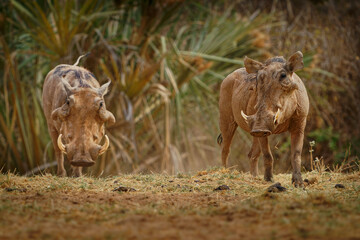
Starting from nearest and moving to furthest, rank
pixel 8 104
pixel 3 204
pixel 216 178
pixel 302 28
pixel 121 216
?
pixel 121 216, pixel 3 204, pixel 216 178, pixel 8 104, pixel 302 28

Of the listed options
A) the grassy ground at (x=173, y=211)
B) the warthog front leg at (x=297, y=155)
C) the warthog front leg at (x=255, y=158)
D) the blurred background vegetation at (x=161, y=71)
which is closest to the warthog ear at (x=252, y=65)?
the warthog front leg at (x=297, y=155)

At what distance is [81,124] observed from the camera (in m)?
5.45

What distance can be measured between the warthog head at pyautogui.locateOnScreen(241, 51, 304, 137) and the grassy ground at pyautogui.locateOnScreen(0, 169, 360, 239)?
54cm

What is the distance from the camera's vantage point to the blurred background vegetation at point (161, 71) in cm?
848

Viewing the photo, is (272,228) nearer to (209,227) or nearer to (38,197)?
(209,227)

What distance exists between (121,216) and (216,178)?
2092 millimetres

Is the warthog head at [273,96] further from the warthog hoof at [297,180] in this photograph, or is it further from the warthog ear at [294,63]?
the warthog hoof at [297,180]

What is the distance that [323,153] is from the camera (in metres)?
9.43

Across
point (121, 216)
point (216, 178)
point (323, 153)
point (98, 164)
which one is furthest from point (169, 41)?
point (121, 216)

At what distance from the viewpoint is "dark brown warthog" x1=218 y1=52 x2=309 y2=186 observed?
15.5 ft

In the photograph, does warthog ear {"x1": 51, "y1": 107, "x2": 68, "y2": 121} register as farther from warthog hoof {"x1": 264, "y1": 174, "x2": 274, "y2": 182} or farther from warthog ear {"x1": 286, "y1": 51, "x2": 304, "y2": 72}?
warthog ear {"x1": 286, "y1": 51, "x2": 304, "y2": 72}

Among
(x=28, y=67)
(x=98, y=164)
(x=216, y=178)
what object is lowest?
(x=98, y=164)

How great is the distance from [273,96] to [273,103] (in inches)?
2.5

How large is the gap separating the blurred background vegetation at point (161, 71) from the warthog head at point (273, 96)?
360cm
